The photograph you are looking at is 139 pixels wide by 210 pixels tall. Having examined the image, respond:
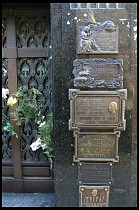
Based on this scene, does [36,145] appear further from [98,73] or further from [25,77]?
[98,73]

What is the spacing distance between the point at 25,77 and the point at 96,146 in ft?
4.72

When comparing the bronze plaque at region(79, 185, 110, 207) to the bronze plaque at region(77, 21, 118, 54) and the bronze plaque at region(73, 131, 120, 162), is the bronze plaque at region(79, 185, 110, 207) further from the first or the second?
the bronze plaque at region(77, 21, 118, 54)

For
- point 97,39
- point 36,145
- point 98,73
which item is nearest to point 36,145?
point 36,145

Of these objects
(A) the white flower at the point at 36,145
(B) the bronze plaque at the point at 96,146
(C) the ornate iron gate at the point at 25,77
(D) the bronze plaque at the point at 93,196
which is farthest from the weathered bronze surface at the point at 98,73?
(D) the bronze plaque at the point at 93,196

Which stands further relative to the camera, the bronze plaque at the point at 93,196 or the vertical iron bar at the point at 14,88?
the vertical iron bar at the point at 14,88

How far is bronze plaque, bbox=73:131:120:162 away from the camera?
2.88 meters

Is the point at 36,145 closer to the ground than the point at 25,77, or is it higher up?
closer to the ground

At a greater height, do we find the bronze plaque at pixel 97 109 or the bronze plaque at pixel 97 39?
the bronze plaque at pixel 97 39

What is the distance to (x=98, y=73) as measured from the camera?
2.77 meters

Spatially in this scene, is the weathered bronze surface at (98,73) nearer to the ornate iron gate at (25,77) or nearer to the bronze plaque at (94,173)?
the ornate iron gate at (25,77)

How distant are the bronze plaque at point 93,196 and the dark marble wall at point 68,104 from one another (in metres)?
0.06

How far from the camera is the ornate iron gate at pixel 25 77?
3.36 meters

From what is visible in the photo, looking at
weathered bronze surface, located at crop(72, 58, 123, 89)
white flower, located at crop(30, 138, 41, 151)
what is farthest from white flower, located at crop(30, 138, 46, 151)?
weathered bronze surface, located at crop(72, 58, 123, 89)

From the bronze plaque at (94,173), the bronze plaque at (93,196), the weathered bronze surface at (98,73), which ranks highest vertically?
the weathered bronze surface at (98,73)
